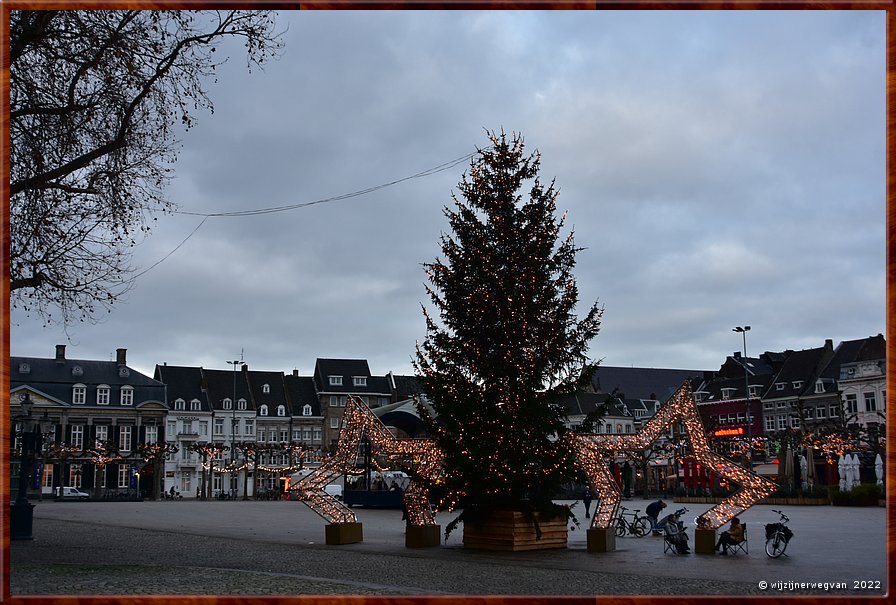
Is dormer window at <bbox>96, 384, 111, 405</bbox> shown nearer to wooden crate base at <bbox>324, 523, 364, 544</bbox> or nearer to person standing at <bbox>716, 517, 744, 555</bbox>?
wooden crate base at <bbox>324, 523, 364, 544</bbox>

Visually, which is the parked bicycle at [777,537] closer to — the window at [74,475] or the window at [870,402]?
the window at [870,402]

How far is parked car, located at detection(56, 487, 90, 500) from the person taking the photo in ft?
252

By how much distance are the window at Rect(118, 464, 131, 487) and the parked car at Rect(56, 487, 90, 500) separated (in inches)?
335

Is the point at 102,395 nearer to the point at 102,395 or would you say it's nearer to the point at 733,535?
the point at 102,395

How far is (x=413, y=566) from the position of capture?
17156 millimetres

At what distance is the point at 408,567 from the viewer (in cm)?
1695

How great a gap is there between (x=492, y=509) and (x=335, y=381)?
85.3m

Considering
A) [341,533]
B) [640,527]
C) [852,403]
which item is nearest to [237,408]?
[852,403]

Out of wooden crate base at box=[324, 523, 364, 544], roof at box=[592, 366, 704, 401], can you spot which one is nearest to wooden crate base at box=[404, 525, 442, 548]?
wooden crate base at box=[324, 523, 364, 544]

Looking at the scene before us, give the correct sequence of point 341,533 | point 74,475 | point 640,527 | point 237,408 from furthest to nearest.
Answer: point 237,408, point 74,475, point 640,527, point 341,533

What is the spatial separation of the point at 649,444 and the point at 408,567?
22.4 ft

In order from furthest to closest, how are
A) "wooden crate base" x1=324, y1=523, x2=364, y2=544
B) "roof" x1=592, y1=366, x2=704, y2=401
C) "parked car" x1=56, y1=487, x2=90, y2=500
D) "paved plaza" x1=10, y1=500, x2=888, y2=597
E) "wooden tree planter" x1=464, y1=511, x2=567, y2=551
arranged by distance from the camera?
"roof" x1=592, y1=366, x2=704, y2=401 → "parked car" x1=56, y1=487, x2=90, y2=500 → "wooden crate base" x1=324, y1=523, x2=364, y2=544 → "wooden tree planter" x1=464, y1=511, x2=567, y2=551 → "paved plaza" x1=10, y1=500, x2=888, y2=597

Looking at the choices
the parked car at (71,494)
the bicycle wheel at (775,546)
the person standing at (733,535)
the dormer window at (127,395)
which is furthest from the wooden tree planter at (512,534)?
the dormer window at (127,395)

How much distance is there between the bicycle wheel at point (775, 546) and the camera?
19422 mm
